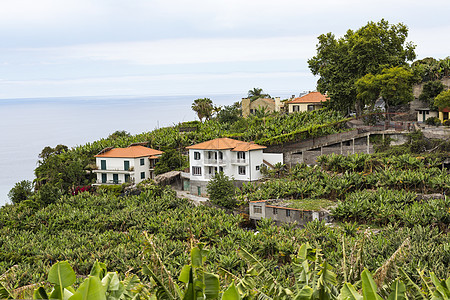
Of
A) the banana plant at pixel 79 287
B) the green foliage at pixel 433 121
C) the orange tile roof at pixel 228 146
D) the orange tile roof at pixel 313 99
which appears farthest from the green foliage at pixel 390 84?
the banana plant at pixel 79 287

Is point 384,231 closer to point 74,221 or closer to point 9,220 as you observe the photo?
point 74,221

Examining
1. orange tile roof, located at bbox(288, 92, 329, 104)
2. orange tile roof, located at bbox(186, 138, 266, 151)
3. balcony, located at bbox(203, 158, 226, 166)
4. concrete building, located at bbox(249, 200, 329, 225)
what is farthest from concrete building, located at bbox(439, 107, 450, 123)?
balcony, located at bbox(203, 158, 226, 166)

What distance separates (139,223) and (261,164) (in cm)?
1307

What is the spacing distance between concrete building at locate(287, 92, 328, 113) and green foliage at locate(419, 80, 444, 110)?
13709 millimetres

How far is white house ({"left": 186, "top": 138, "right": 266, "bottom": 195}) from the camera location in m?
38.1

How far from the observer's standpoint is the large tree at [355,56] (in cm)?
4303

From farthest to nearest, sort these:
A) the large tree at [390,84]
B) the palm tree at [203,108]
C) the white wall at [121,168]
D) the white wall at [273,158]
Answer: the palm tree at [203,108] → the white wall at [121,168] → the white wall at [273,158] → the large tree at [390,84]

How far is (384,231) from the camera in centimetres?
2142

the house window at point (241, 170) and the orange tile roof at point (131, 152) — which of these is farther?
the orange tile roof at point (131, 152)

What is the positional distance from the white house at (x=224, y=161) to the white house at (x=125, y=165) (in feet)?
19.5

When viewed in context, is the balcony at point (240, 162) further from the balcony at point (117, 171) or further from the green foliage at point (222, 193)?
the balcony at point (117, 171)

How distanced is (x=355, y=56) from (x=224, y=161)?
16.9m

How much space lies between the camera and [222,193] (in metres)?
32.8

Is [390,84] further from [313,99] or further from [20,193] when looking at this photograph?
[20,193]
